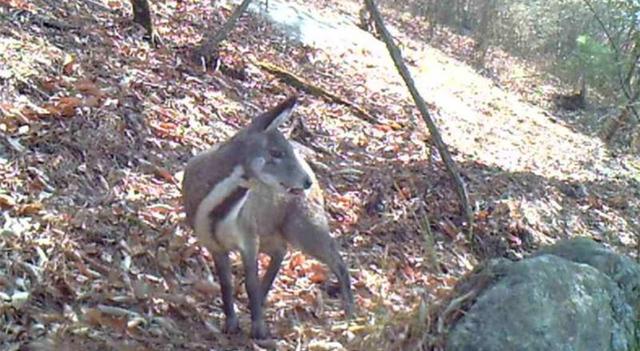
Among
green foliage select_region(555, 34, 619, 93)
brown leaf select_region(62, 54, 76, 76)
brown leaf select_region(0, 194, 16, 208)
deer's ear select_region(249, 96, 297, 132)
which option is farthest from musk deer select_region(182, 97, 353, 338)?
green foliage select_region(555, 34, 619, 93)

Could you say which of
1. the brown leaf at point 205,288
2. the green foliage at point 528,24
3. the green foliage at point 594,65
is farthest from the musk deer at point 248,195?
the green foliage at point 528,24

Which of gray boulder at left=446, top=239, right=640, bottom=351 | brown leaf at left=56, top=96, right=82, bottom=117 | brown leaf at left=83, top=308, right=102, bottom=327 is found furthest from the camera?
brown leaf at left=56, top=96, right=82, bottom=117

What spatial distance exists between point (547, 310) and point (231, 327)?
170cm

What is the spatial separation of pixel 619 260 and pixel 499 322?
1379mm

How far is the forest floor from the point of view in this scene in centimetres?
429

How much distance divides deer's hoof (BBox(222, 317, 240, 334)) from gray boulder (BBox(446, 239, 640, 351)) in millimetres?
1193

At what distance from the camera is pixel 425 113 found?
21.0ft

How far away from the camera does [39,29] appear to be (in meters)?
6.73

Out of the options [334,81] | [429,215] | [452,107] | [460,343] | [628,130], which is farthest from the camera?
[628,130]

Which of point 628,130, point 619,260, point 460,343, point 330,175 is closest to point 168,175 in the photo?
point 330,175

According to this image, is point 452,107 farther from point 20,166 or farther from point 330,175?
point 20,166

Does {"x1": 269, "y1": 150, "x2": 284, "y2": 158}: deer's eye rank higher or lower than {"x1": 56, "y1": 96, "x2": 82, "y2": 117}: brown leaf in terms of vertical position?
higher

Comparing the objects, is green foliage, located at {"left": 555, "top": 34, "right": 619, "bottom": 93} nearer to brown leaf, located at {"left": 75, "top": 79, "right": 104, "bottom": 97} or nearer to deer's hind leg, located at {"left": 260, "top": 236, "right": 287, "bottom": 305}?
brown leaf, located at {"left": 75, "top": 79, "right": 104, "bottom": 97}

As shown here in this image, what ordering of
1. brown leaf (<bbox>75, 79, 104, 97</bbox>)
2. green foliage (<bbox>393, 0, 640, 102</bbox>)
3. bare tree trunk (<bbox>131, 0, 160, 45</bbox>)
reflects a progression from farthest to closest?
1. green foliage (<bbox>393, 0, 640, 102</bbox>)
2. bare tree trunk (<bbox>131, 0, 160, 45</bbox>)
3. brown leaf (<bbox>75, 79, 104, 97</bbox>)
